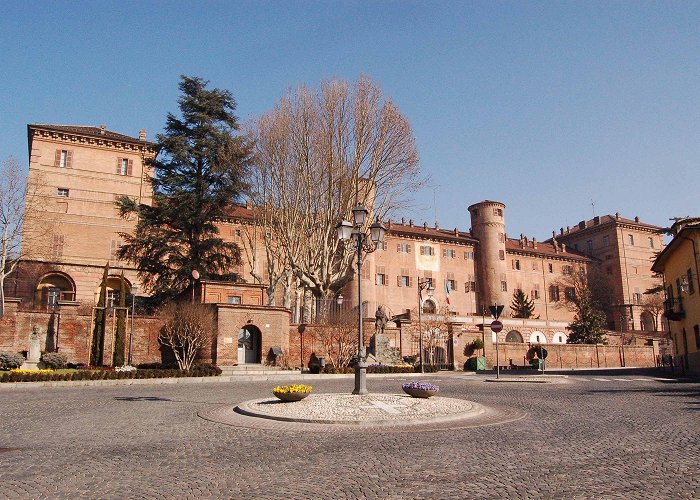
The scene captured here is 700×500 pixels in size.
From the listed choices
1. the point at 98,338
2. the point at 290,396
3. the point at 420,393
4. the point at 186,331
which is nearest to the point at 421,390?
the point at 420,393

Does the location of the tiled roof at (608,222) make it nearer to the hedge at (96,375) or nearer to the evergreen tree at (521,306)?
the evergreen tree at (521,306)

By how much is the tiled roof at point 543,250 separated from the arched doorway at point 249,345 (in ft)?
143

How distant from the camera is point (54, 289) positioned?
41312mm

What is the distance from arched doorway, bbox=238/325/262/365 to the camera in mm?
30422

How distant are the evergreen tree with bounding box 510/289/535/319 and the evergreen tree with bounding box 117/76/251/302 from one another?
38.1 m

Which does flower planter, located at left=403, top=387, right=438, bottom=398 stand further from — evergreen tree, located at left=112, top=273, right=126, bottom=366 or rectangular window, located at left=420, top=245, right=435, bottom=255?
rectangular window, located at left=420, top=245, right=435, bottom=255

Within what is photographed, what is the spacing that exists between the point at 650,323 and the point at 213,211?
6045 cm

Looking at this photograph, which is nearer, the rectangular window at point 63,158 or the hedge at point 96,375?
the hedge at point 96,375

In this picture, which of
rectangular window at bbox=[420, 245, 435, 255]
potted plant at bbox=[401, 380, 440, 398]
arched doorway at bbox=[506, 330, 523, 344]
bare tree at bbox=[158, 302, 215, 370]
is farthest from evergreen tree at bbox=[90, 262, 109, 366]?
rectangular window at bbox=[420, 245, 435, 255]

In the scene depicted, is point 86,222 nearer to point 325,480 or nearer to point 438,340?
point 438,340

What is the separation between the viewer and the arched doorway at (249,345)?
3042 centimetres

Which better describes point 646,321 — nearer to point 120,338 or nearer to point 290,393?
point 120,338

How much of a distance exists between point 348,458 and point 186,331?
2106 centimetres

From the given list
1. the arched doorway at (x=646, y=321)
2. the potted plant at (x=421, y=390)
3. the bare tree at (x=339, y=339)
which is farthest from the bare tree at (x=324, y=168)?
the arched doorway at (x=646, y=321)
